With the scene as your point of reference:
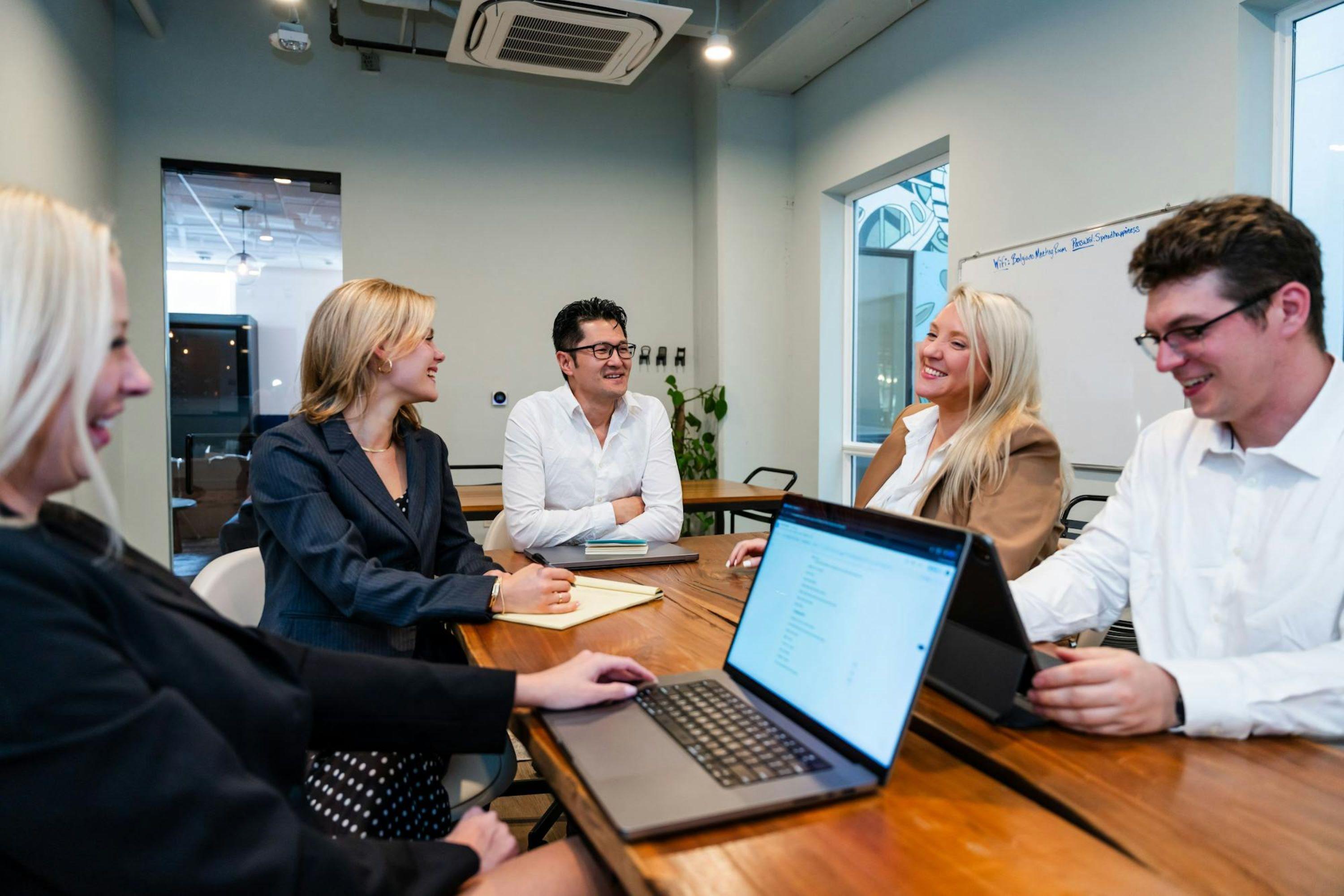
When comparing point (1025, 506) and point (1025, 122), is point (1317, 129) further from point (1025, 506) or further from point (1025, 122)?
point (1025, 506)

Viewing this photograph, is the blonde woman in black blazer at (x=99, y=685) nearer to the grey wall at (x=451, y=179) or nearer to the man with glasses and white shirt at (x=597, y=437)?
the man with glasses and white shirt at (x=597, y=437)

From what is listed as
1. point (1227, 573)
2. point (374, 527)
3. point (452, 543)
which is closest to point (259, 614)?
point (374, 527)

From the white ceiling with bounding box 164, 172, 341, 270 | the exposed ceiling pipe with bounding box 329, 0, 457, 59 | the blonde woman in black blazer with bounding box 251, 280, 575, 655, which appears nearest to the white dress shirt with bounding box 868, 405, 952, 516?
the blonde woman in black blazer with bounding box 251, 280, 575, 655

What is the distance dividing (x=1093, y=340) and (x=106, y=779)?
3.39 metres

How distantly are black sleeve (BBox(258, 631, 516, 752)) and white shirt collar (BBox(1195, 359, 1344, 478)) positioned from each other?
1151 mm

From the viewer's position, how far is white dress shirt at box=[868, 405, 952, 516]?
80.9 inches

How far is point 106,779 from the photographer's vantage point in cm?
67

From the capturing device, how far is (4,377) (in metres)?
0.66

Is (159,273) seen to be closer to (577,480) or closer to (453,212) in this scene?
(453,212)

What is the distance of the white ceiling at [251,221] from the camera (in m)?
4.58

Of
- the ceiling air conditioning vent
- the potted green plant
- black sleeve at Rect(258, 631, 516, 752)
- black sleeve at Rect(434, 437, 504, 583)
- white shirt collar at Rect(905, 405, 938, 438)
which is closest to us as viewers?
black sleeve at Rect(258, 631, 516, 752)

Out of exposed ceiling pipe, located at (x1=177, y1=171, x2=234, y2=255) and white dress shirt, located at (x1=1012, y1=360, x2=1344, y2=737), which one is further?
exposed ceiling pipe, located at (x1=177, y1=171, x2=234, y2=255)

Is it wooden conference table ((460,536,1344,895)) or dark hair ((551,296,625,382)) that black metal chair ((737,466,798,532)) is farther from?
wooden conference table ((460,536,1344,895))

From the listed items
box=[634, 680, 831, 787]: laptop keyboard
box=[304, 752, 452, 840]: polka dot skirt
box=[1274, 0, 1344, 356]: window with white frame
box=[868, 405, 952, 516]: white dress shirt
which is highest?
box=[1274, 0, 1344, 356]: window with white frame
